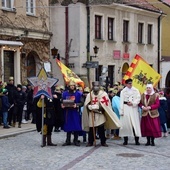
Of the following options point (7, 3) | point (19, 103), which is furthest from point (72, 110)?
point (7, 3)

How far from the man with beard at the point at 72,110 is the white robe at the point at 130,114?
1.19 metres

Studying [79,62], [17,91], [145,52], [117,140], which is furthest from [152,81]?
[145,52]

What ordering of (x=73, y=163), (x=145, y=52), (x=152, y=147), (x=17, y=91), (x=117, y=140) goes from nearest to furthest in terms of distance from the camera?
(x=73, y=163)
(x=152, y=147)
(x=117, y=140)
(x=17, y=91)
(x=145, y=52)

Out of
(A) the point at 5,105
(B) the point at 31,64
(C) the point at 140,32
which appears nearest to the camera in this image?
(A) the point at 5,105

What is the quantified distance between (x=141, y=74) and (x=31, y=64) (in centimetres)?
1257

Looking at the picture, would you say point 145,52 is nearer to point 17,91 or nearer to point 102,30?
point 102,30

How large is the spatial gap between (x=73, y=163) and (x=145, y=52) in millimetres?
26645

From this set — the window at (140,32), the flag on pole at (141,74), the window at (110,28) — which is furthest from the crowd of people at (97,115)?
the window at (140,32)

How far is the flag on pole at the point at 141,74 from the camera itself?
1670 centimetres

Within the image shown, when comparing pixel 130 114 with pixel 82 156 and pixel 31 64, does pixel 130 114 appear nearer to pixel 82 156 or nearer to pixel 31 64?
pixel 82 156

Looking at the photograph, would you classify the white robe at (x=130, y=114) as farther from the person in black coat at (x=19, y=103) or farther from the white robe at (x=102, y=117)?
the person in black coat at (x=19, y=103)

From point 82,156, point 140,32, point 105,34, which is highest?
point 140,32

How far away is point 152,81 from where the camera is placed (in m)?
16.8

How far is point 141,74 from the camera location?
16688 mm
